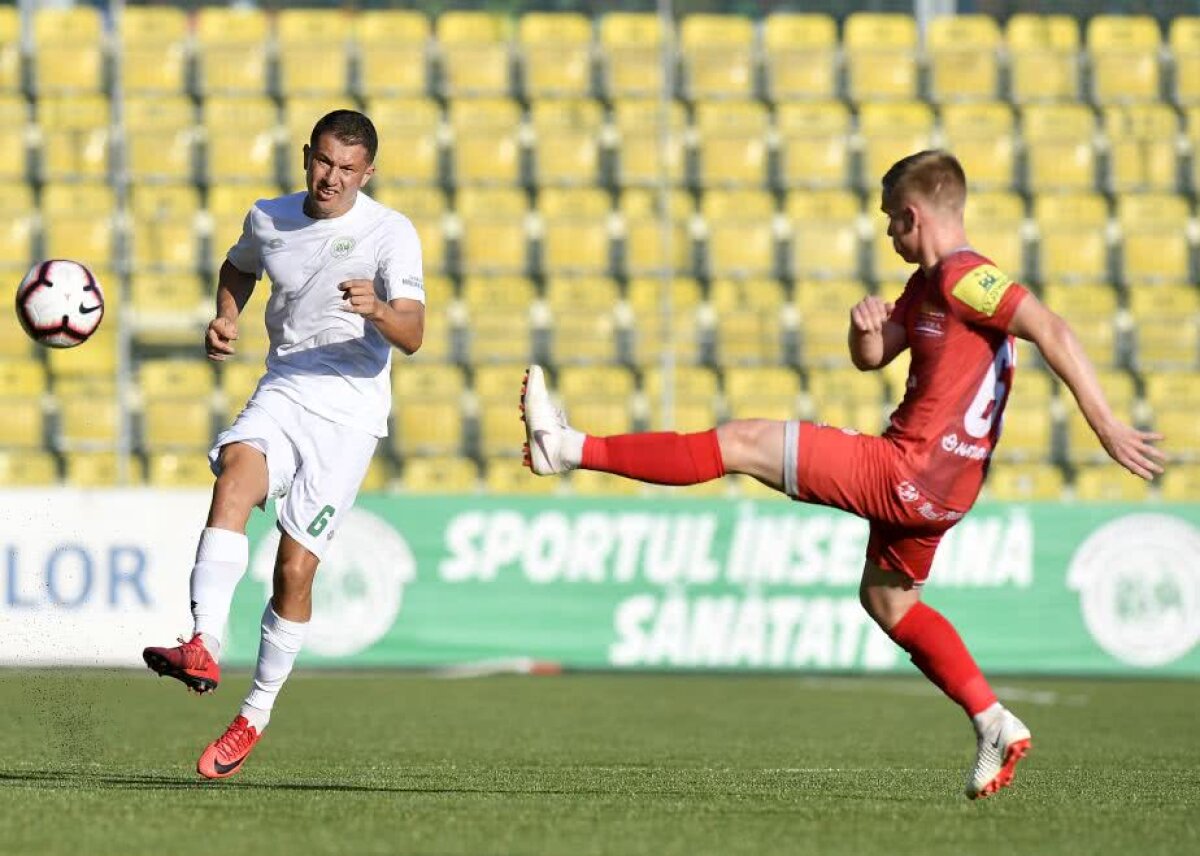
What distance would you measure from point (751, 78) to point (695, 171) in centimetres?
110

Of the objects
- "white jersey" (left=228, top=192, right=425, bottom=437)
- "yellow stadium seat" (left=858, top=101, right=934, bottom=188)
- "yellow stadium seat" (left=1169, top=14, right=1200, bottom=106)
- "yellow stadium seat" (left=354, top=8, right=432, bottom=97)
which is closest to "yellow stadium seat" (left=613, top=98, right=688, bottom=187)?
"yellow stadium seat" (left=858, top=101, right=934, bottom=188)

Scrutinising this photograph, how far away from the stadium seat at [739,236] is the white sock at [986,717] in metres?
11.0

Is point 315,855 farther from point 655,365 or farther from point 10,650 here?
point 655,365

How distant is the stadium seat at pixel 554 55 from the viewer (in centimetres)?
1761

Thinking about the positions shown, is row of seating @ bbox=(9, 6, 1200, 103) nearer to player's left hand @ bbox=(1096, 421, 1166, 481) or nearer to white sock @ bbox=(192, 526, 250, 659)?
white sock @ bbox=(192, 526, 250, 659)

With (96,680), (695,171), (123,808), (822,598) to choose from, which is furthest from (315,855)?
(695,171)

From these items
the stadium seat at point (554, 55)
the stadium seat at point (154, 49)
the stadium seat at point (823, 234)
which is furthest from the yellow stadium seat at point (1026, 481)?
the stadium seat at point (154, 49)

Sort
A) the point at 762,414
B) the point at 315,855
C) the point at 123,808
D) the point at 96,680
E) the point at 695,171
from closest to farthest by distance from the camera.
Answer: the point at 315,855
the point at 123,808
the point at 96,680
the point at 762,414
the point at 695,171

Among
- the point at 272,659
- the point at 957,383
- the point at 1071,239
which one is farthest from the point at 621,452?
the point at 1071,239

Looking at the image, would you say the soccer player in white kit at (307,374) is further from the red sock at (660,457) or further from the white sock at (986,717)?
the white sock at (986,717)

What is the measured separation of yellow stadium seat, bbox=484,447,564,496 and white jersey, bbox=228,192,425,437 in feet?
27.7

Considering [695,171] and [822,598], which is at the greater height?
[695,171]

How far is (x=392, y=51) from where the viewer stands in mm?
17484

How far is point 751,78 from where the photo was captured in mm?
17875
